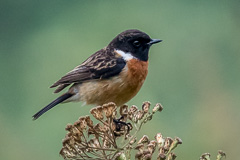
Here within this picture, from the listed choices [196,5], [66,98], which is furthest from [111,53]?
[196,5]

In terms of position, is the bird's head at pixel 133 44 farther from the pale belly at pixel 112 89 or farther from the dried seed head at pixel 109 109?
the dried seed head at pixel 109 109

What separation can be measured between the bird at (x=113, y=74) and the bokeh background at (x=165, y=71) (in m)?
0.50

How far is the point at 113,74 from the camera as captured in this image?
493 centimetres

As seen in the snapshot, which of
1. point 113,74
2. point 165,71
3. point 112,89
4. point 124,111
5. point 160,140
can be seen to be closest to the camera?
point 160,140

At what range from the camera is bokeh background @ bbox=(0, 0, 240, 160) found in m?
6.55

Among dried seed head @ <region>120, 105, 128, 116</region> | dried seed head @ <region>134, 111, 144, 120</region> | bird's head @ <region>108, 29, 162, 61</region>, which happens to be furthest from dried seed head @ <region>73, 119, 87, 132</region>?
bird's head @ <region>108, 29, 162, 61</region>

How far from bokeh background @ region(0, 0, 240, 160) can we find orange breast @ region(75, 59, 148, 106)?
0.57 m

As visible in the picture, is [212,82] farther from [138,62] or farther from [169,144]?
[169,144]

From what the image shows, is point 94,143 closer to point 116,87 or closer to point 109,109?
point 109,109

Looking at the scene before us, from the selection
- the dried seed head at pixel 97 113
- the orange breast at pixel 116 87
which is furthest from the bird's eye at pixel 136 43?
the dried seed head at pixel 97 113

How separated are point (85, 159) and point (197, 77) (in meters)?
4.58

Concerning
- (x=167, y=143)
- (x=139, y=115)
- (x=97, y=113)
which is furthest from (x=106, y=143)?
(x=167, y=143)

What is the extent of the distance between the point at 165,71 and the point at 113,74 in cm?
246

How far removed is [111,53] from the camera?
5.16m
